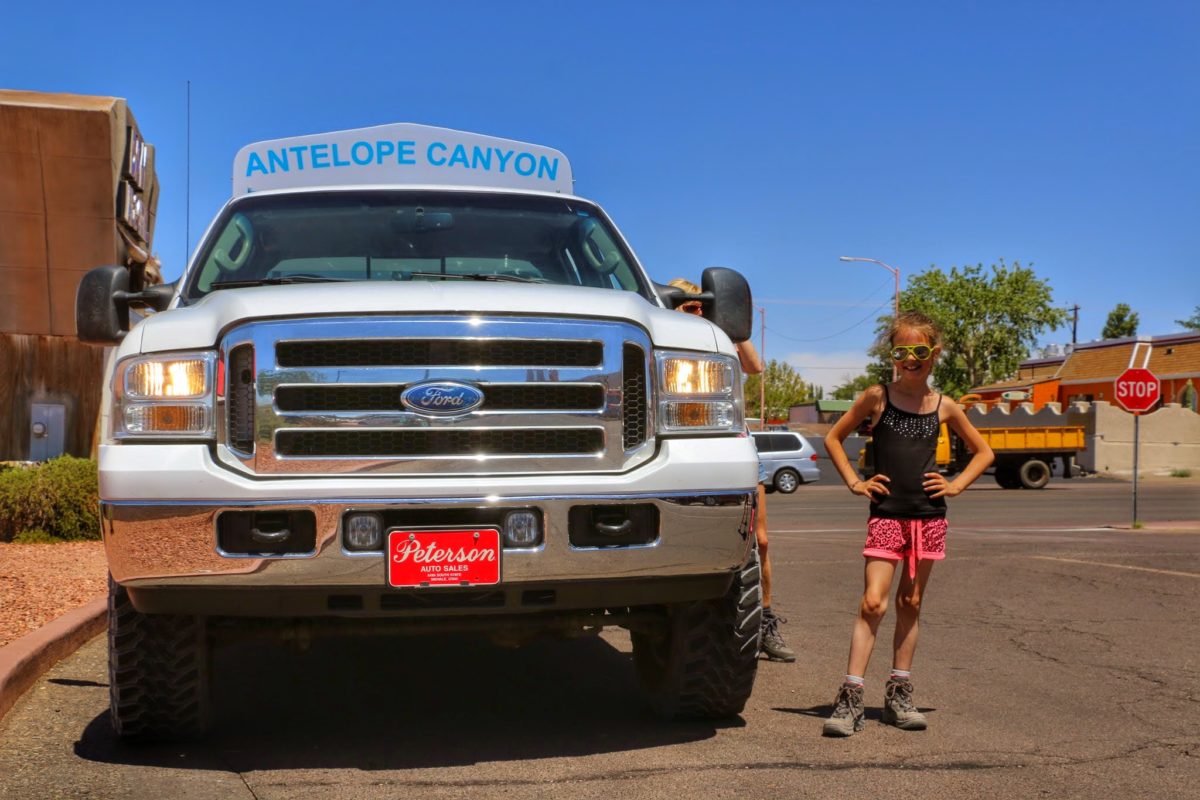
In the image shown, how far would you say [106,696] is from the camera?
18.7 ft

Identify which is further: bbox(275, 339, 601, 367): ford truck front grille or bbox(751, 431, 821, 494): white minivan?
bbox(751, 431, 821, 494): white minivan

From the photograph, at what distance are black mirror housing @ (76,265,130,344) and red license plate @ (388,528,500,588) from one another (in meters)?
1.67

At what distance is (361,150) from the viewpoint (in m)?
6.54

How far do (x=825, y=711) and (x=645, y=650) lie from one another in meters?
0.77

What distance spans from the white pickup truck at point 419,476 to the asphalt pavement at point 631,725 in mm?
378

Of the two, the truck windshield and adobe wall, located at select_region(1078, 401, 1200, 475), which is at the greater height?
the truck windshield

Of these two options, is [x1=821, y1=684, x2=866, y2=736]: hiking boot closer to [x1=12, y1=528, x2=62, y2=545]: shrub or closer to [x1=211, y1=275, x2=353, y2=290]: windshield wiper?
[x1=211, y1=275, x2=353, y2=290]: windshield wiper

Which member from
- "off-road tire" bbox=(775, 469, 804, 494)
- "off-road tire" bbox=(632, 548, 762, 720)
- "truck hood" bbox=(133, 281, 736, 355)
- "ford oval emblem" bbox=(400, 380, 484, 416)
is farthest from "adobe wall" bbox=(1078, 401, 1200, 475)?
"ford oval emblem" bbox=(400, 380, 484, 416)

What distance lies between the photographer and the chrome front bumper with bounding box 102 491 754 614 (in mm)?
4121

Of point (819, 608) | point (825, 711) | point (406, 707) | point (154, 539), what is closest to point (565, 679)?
point (406, 707)

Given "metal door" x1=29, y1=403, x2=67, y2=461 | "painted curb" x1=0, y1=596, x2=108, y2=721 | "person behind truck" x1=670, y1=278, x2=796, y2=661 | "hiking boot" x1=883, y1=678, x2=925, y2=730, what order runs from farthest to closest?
"metal door" x1=29, y1=403, x2=67, y2=461 → "person behind truck" x1=670, y1=278, x2=796, y2=661 → "painted curb" x1=0, y1=596, x2=108, y2=721 → "hiking boot" x1=883, y1=678, x2=925, y2=730

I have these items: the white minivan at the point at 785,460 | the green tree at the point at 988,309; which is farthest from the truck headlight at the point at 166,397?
the green tree at the point at 988,309

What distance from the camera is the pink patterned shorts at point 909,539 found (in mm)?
5059

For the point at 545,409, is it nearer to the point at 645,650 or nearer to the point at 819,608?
the point at 645,650
